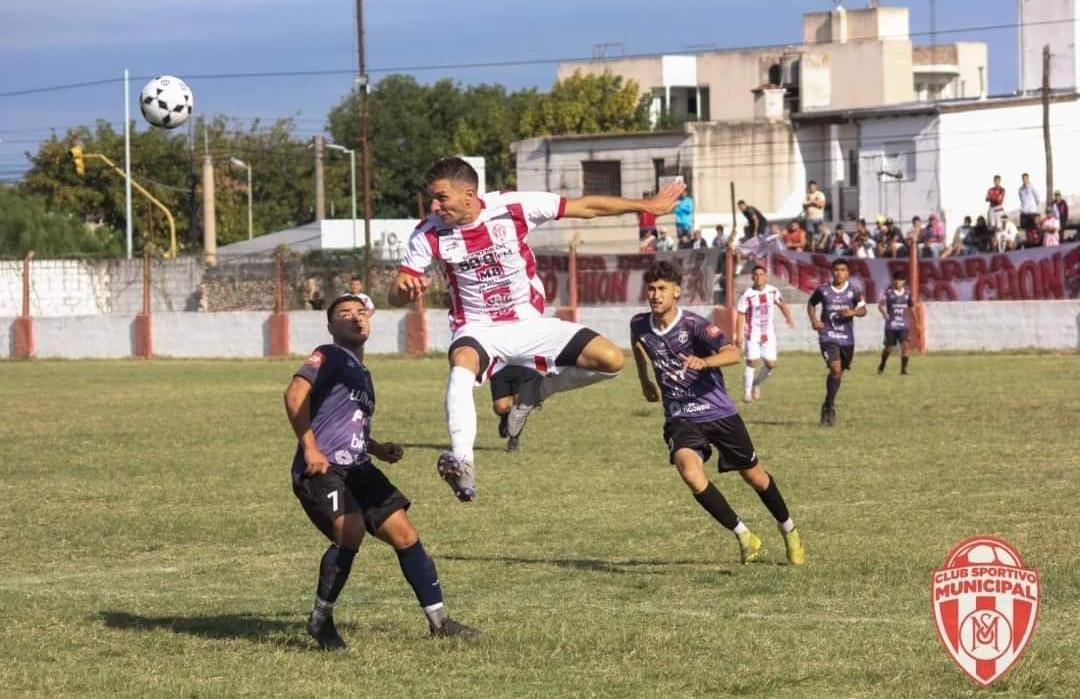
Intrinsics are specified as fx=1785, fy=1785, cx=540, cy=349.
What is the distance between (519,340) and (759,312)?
46.5ft

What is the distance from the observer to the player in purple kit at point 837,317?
22016 mm

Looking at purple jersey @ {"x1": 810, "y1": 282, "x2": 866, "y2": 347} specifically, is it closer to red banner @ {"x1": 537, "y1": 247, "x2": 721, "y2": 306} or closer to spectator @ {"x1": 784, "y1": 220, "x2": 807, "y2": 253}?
red banner @ {"x1": 537, "y1": 247, "x2": 721, "y2": 306}

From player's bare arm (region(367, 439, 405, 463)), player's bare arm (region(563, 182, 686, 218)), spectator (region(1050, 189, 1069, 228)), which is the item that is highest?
spectator (region(1050, 189, 1069, 228))

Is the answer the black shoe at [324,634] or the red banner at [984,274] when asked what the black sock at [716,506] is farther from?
the red banner at [984,274]

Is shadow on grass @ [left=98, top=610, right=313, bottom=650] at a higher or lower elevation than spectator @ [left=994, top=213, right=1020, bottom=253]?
lower

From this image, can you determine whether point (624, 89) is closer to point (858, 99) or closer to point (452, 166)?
point (858, 99)

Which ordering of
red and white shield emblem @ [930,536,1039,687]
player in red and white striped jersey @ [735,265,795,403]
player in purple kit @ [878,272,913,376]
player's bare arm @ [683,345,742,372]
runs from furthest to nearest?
player in purple kit @ [878,272,913,376], player in red and white striped jersey @ [735,265,795,403], player's bare arm @ [683,345,742,372], red and white shield emblem @ [930,536,1039,687]

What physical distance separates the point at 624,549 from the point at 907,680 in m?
4.85

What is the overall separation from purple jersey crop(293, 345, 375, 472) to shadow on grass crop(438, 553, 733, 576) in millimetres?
3167

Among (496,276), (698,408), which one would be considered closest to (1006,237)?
(698,408)

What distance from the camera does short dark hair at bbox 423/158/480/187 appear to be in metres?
10.4

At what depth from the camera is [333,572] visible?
8.80m

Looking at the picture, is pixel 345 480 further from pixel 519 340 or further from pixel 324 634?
pixel 519 340

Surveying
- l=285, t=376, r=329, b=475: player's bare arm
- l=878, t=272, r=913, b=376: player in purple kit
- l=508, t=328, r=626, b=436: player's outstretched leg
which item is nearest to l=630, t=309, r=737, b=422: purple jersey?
l=508, t=328, r=626, b=436: player's outstretched leg
